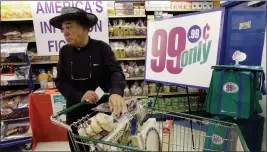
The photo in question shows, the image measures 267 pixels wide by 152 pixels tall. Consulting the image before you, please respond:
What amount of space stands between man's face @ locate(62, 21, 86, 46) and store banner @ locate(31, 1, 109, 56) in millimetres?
1906

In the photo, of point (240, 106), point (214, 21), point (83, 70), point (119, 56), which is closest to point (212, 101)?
point (240, 106)

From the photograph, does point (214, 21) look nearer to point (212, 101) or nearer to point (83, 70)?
point (212, 101)

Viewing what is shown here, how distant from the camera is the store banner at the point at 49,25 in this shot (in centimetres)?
292

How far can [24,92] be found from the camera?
2.80 meters

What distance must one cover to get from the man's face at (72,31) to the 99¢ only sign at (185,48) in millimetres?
1278

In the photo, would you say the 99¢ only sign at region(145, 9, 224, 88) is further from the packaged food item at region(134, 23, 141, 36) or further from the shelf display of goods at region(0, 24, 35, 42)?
the shelf display of goods at region(0, 24, 35, 42)

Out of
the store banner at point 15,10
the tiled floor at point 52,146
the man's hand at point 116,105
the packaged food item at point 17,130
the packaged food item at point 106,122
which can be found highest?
the store banner at point 15,10

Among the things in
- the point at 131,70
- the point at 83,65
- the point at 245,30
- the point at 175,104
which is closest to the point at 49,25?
the point at 131,70

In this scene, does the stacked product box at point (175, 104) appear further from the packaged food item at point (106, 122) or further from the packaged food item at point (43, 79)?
the packaged food item at point (106, 122)

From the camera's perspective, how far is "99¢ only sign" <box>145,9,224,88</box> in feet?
6.38

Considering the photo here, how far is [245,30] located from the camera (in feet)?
8.18

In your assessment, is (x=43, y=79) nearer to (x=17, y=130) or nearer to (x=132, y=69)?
(x=17, y=130)

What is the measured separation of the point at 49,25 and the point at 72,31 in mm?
2043

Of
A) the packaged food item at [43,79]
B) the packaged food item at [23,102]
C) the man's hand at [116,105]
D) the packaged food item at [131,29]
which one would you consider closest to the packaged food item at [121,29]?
the packaged food item at [131,29]
